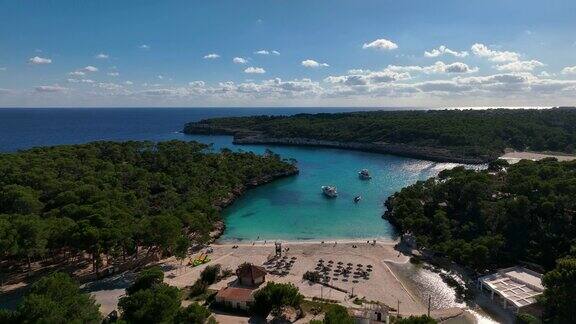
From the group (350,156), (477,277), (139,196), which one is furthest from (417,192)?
(350,156)

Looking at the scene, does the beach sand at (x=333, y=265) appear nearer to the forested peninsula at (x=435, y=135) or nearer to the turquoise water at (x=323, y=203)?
the turquoise water at (x=323, y=203)

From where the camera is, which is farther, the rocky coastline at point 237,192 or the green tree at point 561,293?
the rocky coastline at point 237,192

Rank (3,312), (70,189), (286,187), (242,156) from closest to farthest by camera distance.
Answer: (3,312)
(70,189)
(286,187)
(242,156)

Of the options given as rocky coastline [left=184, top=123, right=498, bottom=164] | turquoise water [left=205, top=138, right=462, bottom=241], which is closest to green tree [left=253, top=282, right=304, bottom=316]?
turquoise water [left=205, top=138, right=462, bottom=241]

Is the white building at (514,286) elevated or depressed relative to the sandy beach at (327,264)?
elevated

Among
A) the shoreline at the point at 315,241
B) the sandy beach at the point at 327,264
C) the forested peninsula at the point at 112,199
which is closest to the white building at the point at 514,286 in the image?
the sandy beach at the point at 327,264

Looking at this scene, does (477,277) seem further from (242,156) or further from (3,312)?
(242,156)

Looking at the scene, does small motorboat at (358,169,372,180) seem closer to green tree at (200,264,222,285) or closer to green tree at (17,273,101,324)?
green tree at (200,264,222,285)

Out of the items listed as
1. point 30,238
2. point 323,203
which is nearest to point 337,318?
point 30,238
